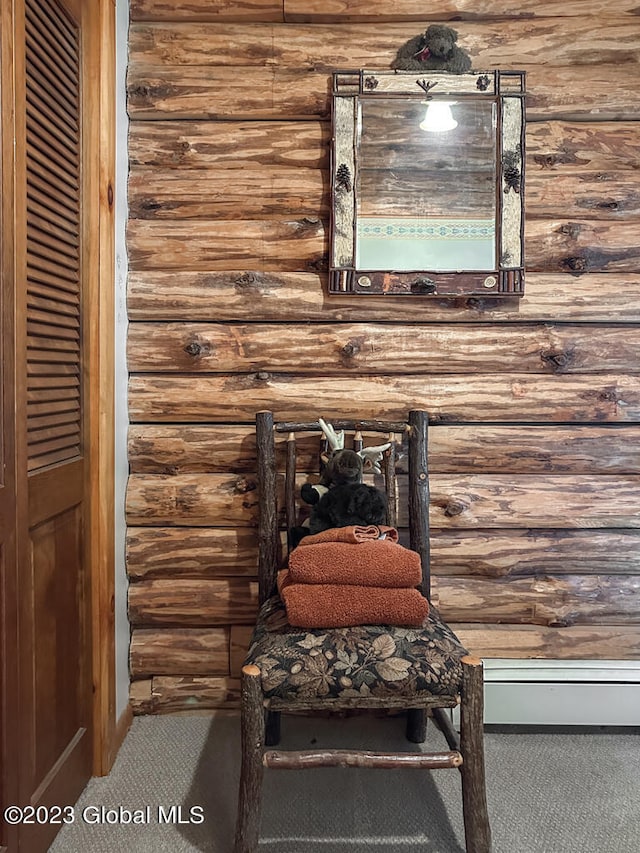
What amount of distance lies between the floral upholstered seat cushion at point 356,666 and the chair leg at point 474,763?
1.3 inches

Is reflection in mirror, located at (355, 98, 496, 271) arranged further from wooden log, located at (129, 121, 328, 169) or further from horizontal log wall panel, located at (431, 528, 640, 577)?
horizontal log wall panel, located at (431, 528, 640, 577)

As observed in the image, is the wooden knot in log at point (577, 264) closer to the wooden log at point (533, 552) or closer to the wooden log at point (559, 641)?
the wooden log at point (533, 552)

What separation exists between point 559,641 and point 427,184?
62.5 inches

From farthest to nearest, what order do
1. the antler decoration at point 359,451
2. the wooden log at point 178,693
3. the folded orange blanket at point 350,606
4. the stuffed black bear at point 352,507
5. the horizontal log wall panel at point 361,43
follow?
the wooden log at point 178,693, the horizontal log wall panel at point 361,43, the antler decoration at point 359,451, the stuffed black bear at point 352,507, the folded orange blanket at point 350,606

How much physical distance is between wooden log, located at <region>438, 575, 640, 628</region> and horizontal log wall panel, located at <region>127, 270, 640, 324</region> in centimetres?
88

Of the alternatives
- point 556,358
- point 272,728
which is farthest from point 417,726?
point 556,358

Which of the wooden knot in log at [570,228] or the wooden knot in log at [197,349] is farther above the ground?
the wooden knot in log at [570,228]

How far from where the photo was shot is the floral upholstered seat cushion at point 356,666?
5.13ft

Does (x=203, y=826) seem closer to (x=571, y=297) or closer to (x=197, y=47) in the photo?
(x=571, y=297)

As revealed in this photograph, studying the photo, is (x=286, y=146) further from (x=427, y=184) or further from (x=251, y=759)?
(x=251, y=759)

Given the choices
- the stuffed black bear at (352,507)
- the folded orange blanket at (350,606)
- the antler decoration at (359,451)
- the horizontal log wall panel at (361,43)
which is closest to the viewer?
the folded orange blanket at (350,606)

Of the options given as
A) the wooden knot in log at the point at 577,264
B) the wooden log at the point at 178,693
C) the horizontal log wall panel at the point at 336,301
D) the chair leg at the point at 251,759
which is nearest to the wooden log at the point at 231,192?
the horizontal log wall panel at the point at 336,301

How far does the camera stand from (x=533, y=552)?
7.38 feet

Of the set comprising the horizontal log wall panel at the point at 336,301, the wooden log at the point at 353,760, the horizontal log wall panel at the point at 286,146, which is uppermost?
the horizontal log wall panel at the point at 286,146
